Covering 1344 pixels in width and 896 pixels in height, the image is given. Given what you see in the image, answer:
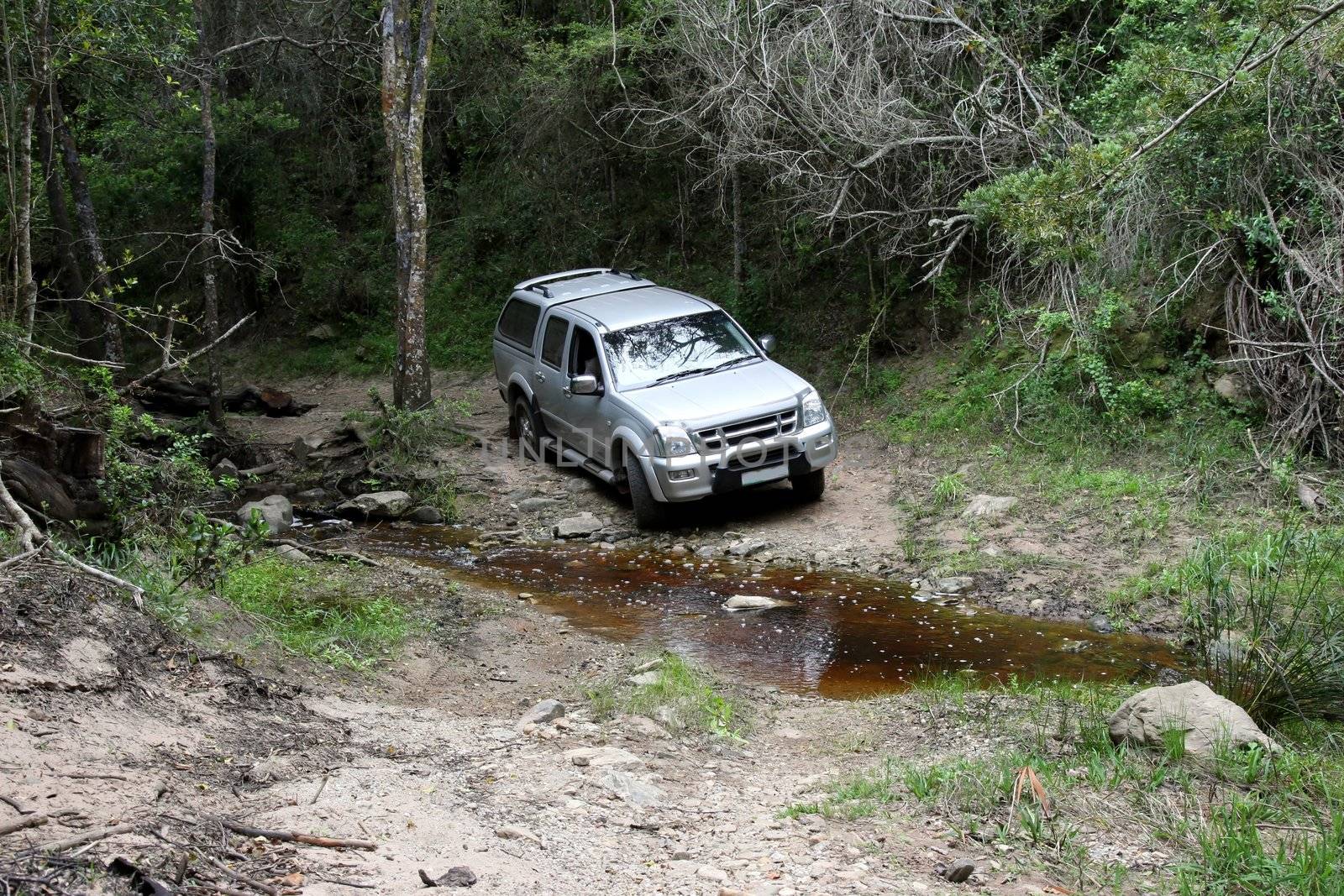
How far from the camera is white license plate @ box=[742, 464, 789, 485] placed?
379 inches

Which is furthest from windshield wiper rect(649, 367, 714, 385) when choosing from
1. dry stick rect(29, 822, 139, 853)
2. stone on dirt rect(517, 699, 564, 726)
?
dry stick rect(29, 822, 139, 853)

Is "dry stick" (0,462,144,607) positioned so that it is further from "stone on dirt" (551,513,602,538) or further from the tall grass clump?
the tall grass clump

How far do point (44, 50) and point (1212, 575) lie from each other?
29.9 feet

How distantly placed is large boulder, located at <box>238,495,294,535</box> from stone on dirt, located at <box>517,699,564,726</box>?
5.25m

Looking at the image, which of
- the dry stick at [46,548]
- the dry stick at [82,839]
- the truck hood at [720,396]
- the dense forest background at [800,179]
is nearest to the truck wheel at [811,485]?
the truck hood at [720,396]

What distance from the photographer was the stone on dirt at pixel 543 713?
222 inches

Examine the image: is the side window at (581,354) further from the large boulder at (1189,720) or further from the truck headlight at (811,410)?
the large boulder at (1189,720)

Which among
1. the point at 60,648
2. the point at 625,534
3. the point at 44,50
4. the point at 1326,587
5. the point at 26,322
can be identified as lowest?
the point at 625,534

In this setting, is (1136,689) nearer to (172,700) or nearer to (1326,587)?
(1326,587)

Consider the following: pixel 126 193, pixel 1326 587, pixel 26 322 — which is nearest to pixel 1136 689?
pixel 1326 587

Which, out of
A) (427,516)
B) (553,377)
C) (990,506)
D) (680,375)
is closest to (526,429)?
(553,377)

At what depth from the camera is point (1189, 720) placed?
16.4ft

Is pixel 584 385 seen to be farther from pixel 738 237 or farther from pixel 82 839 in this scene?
pixel 82 839

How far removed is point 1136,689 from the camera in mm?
6199
